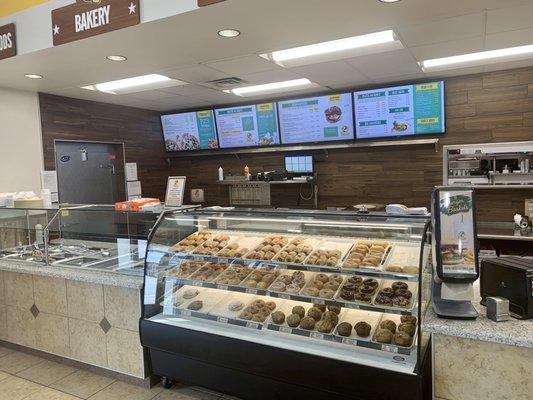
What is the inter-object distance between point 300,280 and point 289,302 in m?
0.23

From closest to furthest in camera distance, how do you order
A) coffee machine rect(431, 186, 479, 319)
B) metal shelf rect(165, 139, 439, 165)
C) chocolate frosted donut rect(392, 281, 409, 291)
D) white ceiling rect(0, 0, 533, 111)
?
coffee machine rect(431, 186, 479, 319)
chocolate frosted donut rect(392, 281, 409, 291)
white ceiling rect(0, 0, 533, 111)
metal shelf rect(165, 139, 439, 165)

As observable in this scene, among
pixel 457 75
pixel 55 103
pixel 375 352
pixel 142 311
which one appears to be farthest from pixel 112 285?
pixel 457 75

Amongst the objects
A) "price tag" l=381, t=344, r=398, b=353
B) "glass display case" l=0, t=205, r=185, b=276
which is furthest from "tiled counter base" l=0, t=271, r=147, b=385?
"price tag" l=381, t=344, r=398, b=353

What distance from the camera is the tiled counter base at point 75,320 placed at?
9.12 feet

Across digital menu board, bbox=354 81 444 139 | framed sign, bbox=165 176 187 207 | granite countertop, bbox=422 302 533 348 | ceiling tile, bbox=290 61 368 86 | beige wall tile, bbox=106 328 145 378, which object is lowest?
beige wall tile, bbox=106 328 145 378

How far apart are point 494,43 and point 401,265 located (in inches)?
93.9

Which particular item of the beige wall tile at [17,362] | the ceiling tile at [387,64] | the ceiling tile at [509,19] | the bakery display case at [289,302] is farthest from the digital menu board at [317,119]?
the beige wall tile at [17,362]

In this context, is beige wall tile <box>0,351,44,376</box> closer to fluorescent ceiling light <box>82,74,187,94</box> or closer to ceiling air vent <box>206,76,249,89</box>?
fluorescent ceiling light <box>82,74,187,94</box>

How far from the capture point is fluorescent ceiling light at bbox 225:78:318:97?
15.2 feet

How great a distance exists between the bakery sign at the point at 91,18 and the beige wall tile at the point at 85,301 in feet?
5.87

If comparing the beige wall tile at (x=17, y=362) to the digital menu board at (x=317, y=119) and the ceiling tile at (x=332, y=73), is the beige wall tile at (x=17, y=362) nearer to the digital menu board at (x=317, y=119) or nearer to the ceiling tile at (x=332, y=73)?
the ceiling tile at (x=332, y=73)

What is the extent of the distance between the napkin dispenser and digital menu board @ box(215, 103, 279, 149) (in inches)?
154

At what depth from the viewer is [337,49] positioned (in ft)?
11.4

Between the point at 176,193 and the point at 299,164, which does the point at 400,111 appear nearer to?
the point at 299,164
